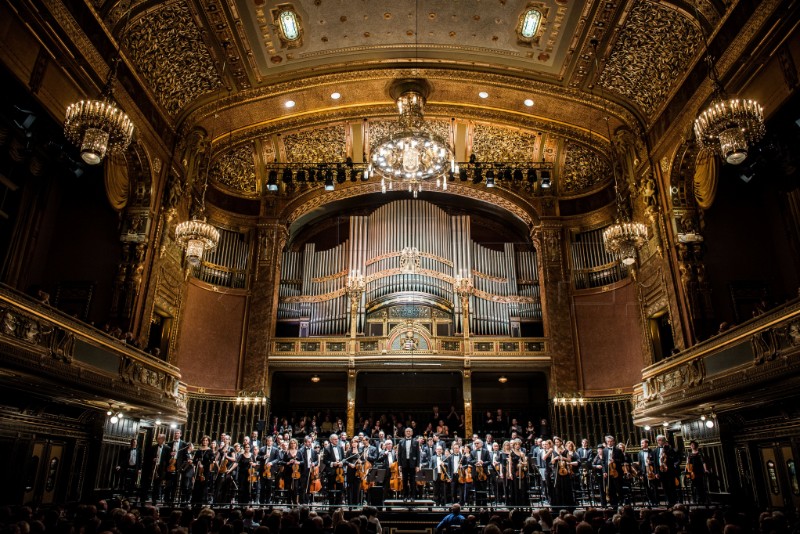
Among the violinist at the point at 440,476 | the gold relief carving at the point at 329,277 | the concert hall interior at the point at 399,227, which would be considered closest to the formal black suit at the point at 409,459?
the violinist at the point at 440,476

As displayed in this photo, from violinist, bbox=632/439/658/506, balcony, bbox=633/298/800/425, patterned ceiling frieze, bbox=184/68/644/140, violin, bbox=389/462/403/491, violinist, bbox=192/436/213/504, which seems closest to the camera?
balcony, bbox=633/298/800/425

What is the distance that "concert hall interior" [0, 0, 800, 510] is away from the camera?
813 cm

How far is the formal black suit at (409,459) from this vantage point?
966 centimetres

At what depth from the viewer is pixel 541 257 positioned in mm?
14812

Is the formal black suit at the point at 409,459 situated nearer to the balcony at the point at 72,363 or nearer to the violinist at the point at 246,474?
the violinist at the point at 246,474

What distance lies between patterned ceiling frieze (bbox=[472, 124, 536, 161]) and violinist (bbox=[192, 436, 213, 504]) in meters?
9.55

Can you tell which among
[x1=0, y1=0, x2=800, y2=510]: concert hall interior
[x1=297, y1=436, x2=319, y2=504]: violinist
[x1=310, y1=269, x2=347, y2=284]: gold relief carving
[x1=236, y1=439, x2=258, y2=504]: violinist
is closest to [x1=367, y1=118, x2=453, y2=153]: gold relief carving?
[x1=0, y1=0, x2=800, y2=510]: concert hall interior

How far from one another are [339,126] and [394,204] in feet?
9.50

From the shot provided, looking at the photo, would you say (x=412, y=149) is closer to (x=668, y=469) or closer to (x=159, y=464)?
(x=668, y=469)

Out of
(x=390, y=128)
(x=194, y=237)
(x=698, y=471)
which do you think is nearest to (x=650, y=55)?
(x=390, y=128)

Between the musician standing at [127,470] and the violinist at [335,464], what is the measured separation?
342 cm

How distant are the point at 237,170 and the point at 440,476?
9689 millimetres

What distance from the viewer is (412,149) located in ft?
34.3

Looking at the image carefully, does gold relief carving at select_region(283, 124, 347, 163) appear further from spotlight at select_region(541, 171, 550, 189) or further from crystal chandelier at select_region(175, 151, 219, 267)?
spotlight at select_region(541, 171, 550, 189)
